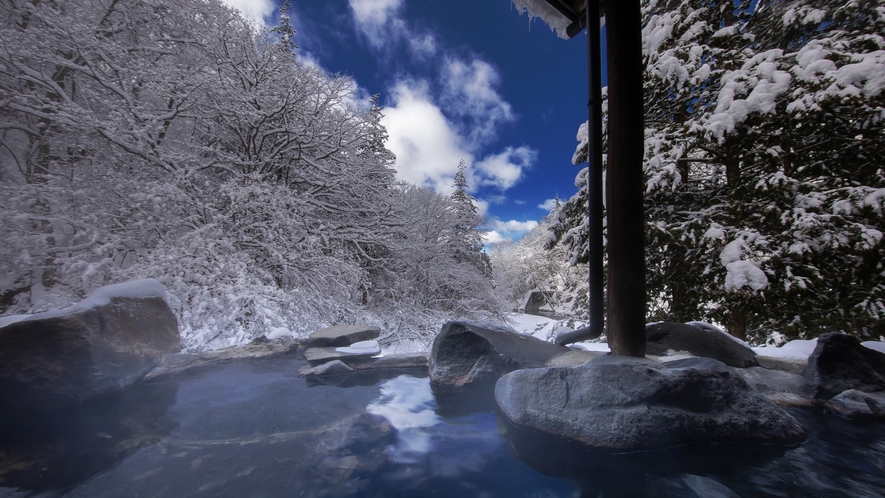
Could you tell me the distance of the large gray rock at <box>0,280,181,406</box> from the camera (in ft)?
7.77

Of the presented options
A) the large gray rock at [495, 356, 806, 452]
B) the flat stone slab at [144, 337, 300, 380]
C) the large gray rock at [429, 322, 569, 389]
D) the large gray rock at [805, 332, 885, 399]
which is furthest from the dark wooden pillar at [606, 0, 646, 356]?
the flat stone slab at [144, 337, 300, 380]

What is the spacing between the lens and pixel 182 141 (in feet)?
19.5

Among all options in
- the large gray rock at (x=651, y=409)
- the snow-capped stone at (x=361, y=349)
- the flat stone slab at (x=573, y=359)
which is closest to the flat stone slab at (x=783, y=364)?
the large gray rock at (x=651, y=409)

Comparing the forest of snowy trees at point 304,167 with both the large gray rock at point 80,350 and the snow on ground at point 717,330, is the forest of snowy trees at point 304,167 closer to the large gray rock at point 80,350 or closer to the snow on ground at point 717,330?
the snow on ground at point 717,330

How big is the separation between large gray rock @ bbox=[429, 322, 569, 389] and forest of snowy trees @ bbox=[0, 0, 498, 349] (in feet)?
10.5

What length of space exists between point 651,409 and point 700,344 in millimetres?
2105

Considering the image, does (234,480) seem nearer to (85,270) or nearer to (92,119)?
(85,270)

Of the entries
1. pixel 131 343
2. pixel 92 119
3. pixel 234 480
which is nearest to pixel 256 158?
pixel 92 119

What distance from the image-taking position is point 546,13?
10.5 ft

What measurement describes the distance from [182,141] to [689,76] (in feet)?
28.7

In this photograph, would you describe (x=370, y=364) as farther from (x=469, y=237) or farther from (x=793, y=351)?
(x=469, y=237)

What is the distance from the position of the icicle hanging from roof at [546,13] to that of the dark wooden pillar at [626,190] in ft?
2.62

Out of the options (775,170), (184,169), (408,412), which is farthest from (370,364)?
(775,170)

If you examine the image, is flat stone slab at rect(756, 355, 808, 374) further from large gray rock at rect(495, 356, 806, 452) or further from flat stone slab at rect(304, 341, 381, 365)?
flat stone slab at rect(304, 341, 381, 365)
